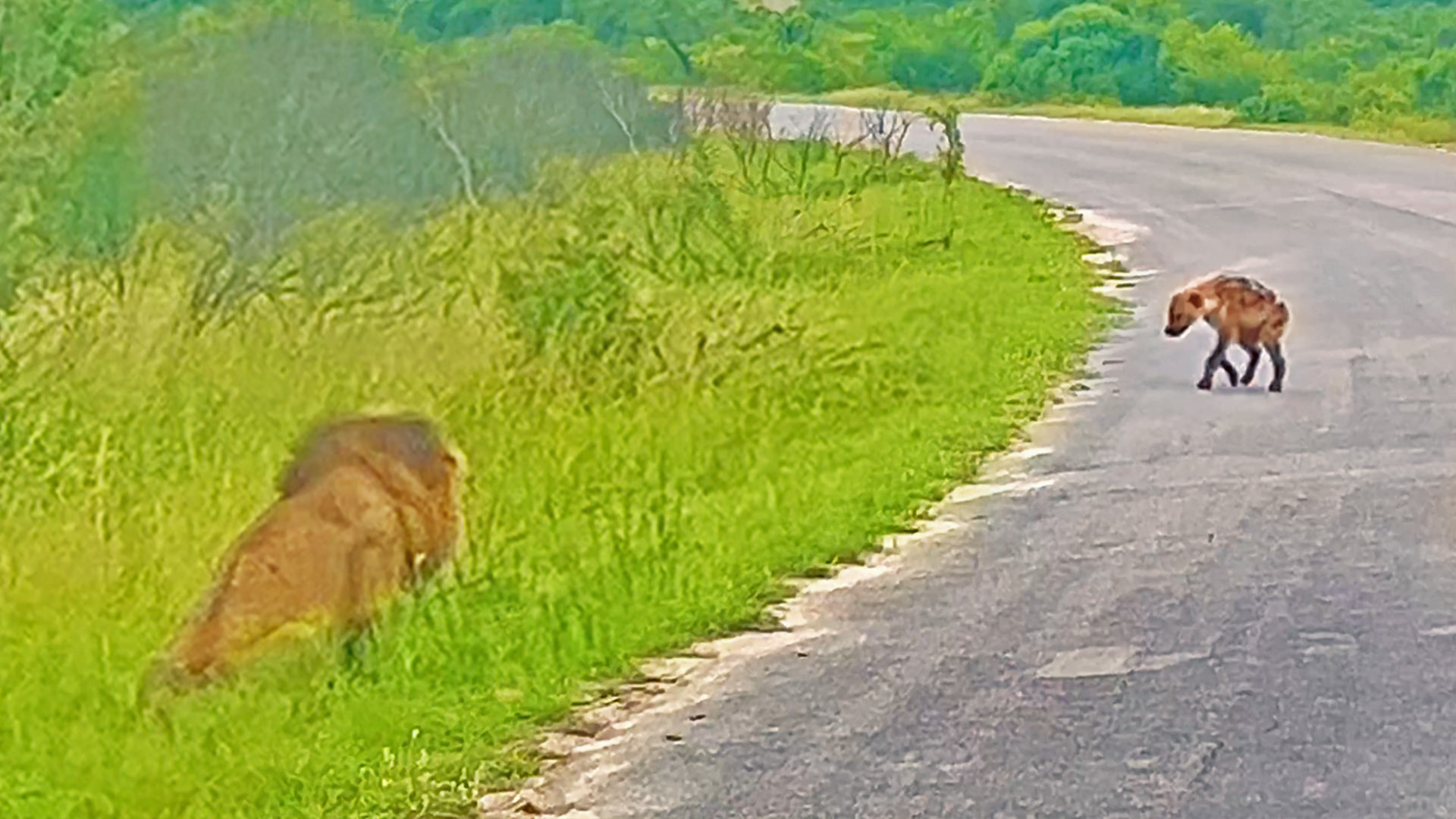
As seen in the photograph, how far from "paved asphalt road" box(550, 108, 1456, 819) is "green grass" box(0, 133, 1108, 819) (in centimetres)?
49

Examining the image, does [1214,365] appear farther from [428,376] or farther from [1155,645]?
[1155,645]

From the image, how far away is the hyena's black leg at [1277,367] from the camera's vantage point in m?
14.2

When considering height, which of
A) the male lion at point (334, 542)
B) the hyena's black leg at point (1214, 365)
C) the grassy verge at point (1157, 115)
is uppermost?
the male lion at point (334, 542)

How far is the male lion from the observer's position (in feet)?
25.1

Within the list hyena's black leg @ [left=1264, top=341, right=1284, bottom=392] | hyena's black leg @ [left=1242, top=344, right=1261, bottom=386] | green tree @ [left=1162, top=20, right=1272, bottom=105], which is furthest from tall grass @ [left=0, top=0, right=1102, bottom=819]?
green tree @ [left=1162, top=20, right=1272, bottom=105]

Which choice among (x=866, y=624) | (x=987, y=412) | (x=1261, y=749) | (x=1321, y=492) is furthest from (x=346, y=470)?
(x=987, y=412)

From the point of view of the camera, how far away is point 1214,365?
47.7 feet

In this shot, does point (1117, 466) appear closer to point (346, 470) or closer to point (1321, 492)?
point (1321, 492)

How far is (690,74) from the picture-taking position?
32.9 m

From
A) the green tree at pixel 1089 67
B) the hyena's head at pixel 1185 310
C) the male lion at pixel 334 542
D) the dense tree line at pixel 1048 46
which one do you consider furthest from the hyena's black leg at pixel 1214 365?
the green tree at pixel 1089 67

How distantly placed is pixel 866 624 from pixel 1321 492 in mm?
2891

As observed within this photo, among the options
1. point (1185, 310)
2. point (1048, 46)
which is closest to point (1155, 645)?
point (1185, 310)

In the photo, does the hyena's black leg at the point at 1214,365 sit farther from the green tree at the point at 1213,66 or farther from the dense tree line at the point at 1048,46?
the green tree at the point at 1213,66

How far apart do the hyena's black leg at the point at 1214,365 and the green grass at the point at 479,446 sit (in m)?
0.85
